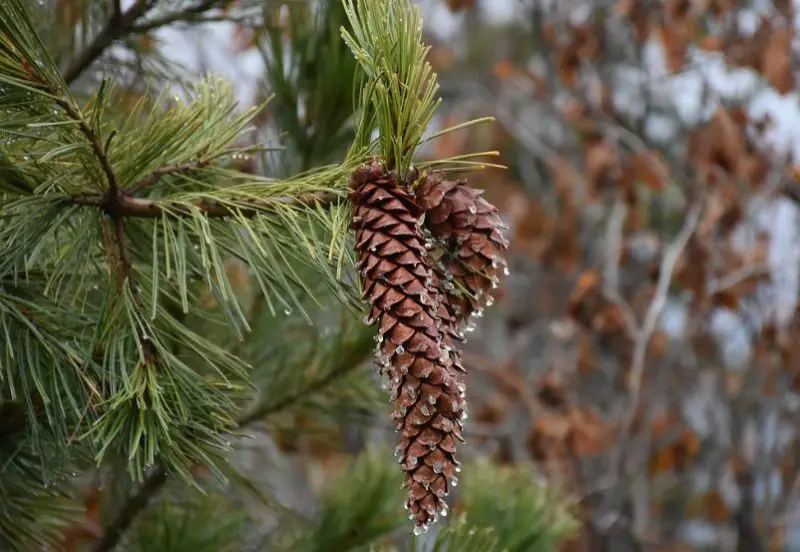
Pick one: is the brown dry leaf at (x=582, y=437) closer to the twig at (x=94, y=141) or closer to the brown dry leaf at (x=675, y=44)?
the brown dry leaf at (x=675, y=44)

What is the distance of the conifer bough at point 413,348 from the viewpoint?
2.13 feet

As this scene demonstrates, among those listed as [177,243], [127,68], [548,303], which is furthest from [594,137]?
[177,243]

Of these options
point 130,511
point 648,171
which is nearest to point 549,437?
point 648,171

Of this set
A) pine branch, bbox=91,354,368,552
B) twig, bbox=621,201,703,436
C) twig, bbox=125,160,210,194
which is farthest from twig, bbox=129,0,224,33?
twig, bbox=621,201,703,436

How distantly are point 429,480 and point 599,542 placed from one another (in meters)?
2.02

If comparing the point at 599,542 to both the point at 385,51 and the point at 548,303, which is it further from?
the point at 385,51

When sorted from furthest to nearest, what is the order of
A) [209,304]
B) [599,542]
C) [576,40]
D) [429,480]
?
[576,40], [599,542], [209,304], [429,480]

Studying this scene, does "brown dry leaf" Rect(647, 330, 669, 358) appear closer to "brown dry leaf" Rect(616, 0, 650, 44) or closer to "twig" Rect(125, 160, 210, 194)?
"brown dry leaf" Rect(616, 0, 650, 44)

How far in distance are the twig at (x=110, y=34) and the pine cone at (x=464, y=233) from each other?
0.57 metres

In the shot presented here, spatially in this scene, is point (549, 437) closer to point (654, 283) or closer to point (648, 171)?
point (654, 283)

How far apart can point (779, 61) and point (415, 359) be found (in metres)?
2.00

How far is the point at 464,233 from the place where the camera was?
706 millimetres

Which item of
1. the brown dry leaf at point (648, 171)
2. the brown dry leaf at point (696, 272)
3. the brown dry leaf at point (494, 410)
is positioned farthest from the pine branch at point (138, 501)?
the brown dry leaf at point (494, 410)

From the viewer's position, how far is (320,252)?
724 mm
